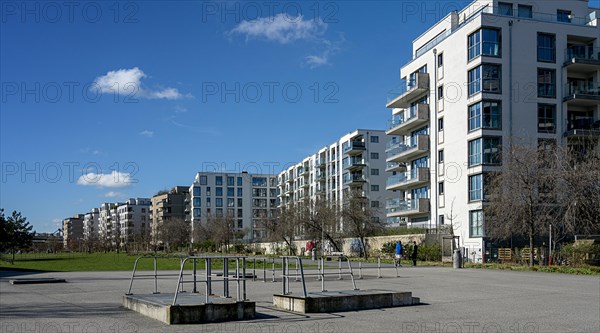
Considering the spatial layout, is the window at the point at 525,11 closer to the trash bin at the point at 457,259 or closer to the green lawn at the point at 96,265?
the trash bin at the point at 457,259

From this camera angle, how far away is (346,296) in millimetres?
14508

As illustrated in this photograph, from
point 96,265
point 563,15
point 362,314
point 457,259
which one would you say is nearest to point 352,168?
point 563,15

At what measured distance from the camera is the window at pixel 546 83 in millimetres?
52781

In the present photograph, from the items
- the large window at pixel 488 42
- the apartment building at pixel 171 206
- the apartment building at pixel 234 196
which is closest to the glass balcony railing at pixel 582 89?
the large window at pixel 488 42

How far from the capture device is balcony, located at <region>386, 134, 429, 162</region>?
2372 inches

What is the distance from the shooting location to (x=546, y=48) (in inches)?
2098

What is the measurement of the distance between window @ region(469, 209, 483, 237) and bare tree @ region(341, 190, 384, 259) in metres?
11.6

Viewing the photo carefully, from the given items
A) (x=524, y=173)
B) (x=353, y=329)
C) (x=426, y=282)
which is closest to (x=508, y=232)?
(x=524, y=173)

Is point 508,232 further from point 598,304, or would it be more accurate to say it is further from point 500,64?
point 598,304

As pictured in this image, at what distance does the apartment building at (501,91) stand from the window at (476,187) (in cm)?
4

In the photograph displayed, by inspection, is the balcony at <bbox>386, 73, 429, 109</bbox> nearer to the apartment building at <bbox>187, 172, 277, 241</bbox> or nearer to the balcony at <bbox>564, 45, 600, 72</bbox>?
the balcony at <bbox>564, 45, 600, 72</bbox>

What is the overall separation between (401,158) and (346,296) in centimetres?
5325

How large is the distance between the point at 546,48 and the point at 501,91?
6170 mm

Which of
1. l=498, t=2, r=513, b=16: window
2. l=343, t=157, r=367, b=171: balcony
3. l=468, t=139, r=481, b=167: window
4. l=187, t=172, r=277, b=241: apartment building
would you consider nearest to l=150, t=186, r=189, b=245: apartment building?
l=187, t=172, r=277, b=241: apartment building
